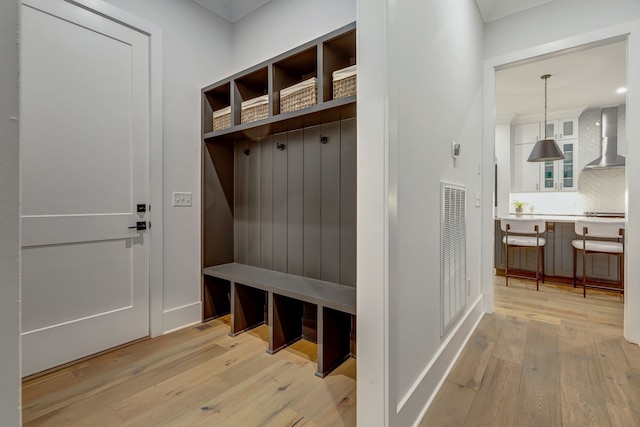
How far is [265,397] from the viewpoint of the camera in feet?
5.29

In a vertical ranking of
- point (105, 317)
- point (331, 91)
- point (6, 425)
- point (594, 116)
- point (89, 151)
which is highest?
point (594, 116)

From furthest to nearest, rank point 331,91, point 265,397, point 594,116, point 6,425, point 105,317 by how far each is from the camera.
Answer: point 594,116
point 105,317
point 331,91
point 265,397
point 6,425

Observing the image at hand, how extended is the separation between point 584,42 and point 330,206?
2.35 m

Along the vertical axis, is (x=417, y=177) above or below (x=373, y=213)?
above

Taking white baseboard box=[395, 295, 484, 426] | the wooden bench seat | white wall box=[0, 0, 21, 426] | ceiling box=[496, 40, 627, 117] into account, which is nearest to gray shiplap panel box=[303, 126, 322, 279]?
the wooden bench seat

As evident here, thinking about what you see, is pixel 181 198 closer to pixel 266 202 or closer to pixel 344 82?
pixel 266 202

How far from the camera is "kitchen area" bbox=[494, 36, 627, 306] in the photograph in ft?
12.3

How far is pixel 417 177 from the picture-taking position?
1454 millimetres

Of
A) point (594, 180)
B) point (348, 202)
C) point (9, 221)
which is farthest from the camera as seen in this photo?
point (594, 180)

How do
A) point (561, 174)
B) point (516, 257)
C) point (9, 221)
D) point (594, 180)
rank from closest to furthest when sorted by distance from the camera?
1. point (9, 221)
2. point (516, 257)
3. point (594, 180)
4. point (561, 174)

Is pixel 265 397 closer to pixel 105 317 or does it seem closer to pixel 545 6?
pixel 105 317

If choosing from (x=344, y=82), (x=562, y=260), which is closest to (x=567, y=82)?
(x=562, y=260)

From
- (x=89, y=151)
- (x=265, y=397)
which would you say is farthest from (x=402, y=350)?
(x=89, y=151)

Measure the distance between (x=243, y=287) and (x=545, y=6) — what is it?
3.37 metres
